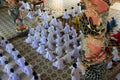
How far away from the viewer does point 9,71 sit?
5.16m

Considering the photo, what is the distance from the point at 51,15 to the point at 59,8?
0.72m

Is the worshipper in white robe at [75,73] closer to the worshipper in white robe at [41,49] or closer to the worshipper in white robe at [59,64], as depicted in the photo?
the worshipper in white robe at [59,64]

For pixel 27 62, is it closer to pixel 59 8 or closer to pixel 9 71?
pixel 9 71

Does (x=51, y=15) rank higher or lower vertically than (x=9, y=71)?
higher

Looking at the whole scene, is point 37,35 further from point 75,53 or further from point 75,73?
point 75,73

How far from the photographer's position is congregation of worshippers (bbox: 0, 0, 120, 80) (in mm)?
5111

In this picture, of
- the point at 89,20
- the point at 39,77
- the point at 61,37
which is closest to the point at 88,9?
the point at 89,20

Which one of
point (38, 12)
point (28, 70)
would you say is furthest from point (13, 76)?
point (38, 12)

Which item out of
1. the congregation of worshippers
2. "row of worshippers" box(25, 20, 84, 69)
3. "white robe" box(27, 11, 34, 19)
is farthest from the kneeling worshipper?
"white robe" box(27, 11, 34, 19)

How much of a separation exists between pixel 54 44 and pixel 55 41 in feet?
0.30

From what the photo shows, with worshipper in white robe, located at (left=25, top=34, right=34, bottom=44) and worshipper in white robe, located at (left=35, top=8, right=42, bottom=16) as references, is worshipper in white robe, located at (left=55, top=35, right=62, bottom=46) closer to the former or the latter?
worshipper in white robe, located at (left=25, top=34, right=34, bottom=44)

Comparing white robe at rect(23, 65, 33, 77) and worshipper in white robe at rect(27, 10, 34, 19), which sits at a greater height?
worshipper in white robe at rect(27, 10, 34, 19)

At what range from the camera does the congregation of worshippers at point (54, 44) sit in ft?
16.8

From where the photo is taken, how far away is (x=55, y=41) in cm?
611
